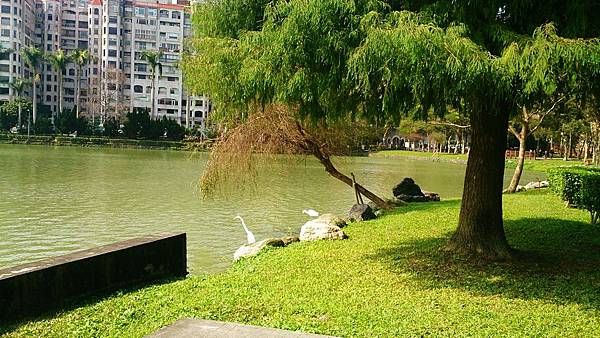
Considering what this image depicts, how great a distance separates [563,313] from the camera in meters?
5.15

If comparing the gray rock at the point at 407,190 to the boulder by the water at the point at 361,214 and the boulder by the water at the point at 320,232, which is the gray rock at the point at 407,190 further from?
the boulder by the water at the point at 320,232

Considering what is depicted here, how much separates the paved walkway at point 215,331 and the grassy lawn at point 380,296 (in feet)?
3.49

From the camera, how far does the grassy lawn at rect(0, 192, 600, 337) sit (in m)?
4.82

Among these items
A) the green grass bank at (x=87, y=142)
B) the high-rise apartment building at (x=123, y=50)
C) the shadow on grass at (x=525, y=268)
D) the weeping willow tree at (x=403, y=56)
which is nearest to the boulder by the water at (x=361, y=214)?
the shadow on grass at (x=525, y=268)

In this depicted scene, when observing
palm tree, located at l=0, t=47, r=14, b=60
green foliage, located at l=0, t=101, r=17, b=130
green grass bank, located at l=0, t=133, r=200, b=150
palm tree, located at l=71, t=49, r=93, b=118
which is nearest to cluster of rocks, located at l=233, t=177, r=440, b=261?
green grass bank, located at l=0, t=133, r=200, b=150

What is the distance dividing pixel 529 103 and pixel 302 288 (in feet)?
10.2

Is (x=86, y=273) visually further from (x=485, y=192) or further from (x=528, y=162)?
(x=528, y=162)

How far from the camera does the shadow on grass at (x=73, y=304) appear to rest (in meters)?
4.89

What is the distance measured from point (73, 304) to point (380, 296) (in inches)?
124

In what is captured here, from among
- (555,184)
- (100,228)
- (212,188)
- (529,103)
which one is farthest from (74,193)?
(529,103)

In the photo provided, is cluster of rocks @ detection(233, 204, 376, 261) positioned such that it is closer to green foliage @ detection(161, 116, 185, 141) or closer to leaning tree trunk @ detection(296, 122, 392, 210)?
leaning tree trunk @ detection(296, 122, 392, 210)

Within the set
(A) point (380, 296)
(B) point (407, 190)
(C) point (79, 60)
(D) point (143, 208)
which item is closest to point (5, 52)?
(C) point (79, 60)

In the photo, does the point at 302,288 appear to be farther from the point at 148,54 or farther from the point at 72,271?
the point at 148,54

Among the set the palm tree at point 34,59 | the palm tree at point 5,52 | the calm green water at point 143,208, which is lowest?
the calm green water at point 143,208
